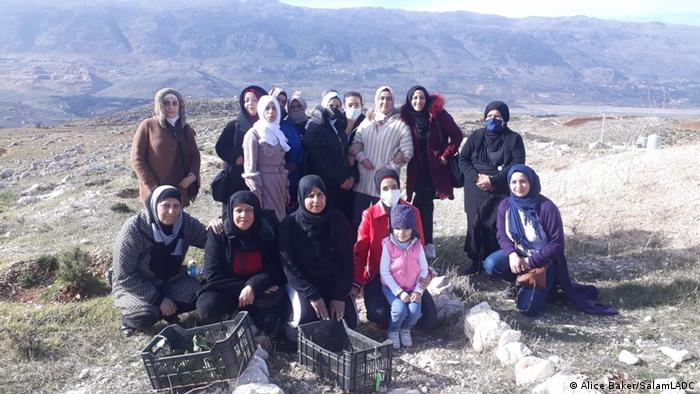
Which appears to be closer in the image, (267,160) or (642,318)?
(642,318)

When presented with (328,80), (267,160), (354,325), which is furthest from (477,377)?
(328,80)

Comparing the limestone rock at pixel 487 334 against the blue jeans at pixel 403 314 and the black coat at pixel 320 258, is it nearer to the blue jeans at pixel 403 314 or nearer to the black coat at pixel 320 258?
the blue jeans at pixel 403 314

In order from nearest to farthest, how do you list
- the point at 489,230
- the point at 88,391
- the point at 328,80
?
1. the point at 88,391
2. the point at 489,230
3. the point at 328,80

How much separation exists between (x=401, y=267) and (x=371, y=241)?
13.3 inches

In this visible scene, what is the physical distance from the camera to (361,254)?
475 cm

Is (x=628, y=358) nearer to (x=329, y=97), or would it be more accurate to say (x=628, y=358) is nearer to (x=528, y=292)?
(x=528, y=292)

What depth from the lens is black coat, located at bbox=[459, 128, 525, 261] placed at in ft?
18.2

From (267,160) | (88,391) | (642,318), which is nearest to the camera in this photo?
(88,391)

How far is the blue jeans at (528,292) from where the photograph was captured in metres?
4.94

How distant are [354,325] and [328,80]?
186873mm

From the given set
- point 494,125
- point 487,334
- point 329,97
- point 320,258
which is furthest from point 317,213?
point 494,125

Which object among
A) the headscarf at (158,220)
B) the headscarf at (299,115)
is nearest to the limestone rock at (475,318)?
the headscarf at (158,220)

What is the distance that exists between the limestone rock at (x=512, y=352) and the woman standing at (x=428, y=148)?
2.06 meters

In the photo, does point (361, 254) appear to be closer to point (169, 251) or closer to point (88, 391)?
point (169, 251)
